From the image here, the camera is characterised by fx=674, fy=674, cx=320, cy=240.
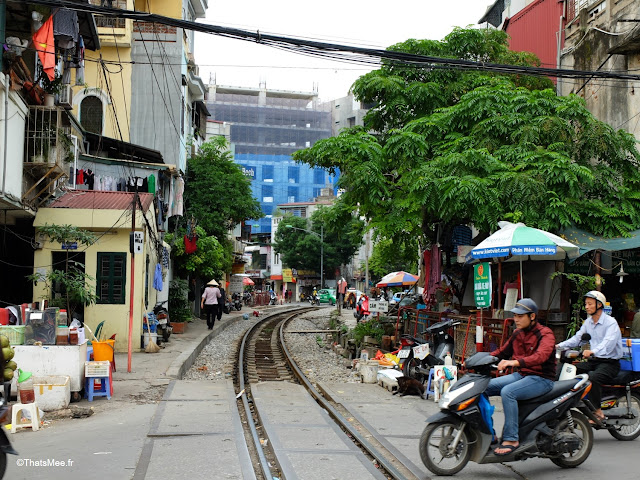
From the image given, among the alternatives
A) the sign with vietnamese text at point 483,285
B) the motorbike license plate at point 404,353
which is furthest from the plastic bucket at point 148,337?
the sign with vietnamese text at point 483,285

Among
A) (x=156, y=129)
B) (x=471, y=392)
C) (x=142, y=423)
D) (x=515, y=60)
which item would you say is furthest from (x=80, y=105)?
(x=471, y=392)

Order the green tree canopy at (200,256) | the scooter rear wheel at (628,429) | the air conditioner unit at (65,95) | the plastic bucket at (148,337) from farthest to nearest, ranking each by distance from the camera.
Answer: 1. the green tree canopy at (200,256)
2. the plastic bucket at (148,337)
3. the air conditioner unit at (65,95)
4. the scooter rear wheel at (628,429)

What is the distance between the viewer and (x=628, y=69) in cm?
1608

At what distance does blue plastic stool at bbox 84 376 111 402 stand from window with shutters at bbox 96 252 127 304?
241 inches

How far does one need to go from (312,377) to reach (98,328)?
5176mm

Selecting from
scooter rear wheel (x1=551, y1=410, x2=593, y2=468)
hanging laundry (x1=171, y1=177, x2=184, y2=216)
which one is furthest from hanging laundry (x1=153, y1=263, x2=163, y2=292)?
scooter rear wheel (x1=551, y1=410, x2=593, y2=468)

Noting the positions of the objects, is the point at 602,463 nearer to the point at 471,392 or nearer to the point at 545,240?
the point at 471,392

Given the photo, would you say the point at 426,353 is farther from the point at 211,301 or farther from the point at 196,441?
the point at 211,301

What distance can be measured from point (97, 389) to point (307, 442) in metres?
4.52

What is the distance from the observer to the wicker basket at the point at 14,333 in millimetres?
10117

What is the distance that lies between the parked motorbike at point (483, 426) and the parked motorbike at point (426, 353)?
4993 mm

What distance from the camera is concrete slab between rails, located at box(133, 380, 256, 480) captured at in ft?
20.7

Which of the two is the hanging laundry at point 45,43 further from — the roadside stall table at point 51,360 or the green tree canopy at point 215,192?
the green tree canopy at point 215,192

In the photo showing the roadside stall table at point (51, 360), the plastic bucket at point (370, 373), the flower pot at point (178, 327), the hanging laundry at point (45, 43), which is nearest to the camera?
the roadside stall table at point (51, 360)
